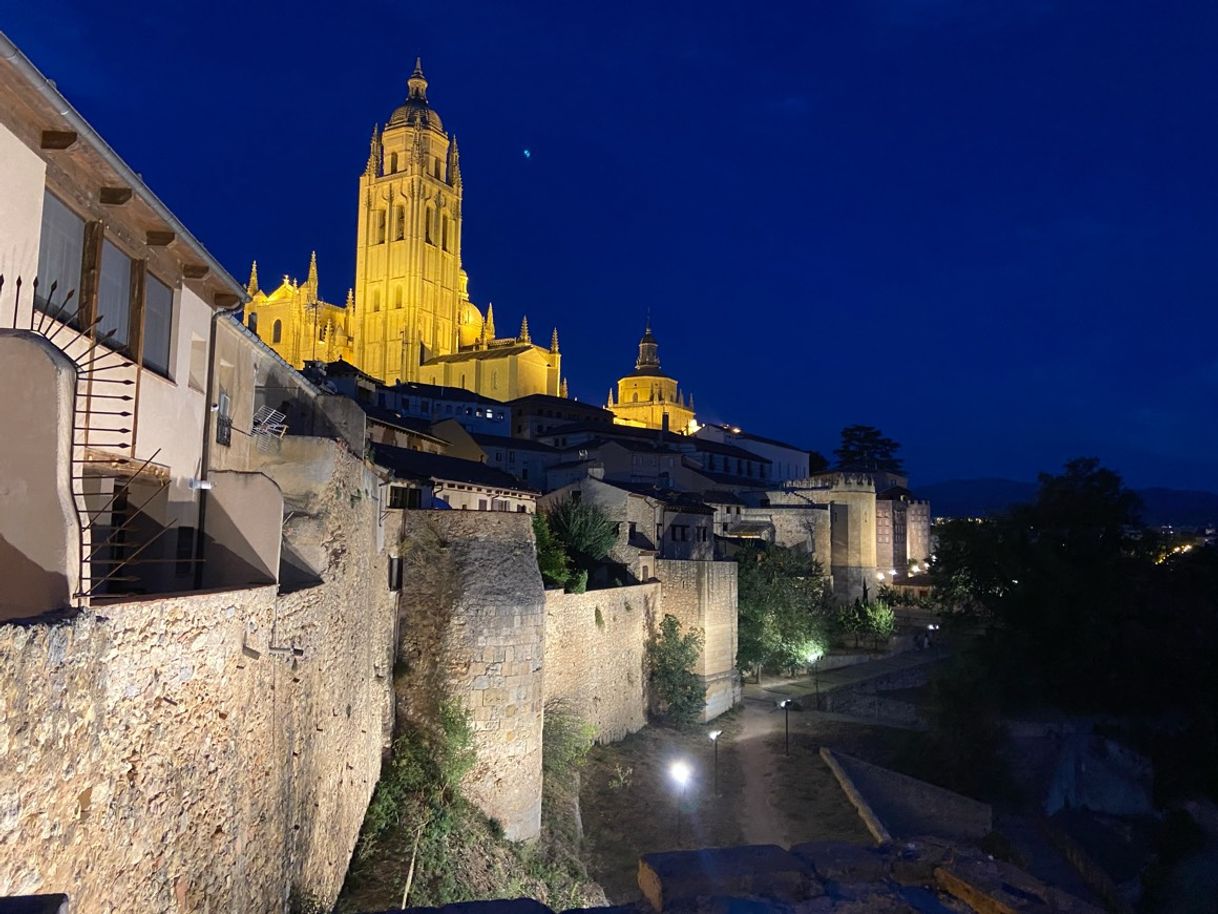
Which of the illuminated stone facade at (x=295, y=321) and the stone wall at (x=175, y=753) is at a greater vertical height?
the illuminated stone facade at (x=295, y=321)

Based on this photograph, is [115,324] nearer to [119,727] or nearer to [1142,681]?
[119,727]

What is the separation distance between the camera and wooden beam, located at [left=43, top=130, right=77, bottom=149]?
6.32 metres

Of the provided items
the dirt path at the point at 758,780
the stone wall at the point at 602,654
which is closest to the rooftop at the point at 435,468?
the stone wall at the point at 602,654

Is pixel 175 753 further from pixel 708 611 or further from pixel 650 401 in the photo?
pixel 650 401

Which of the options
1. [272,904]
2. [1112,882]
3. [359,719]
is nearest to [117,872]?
[272,904]

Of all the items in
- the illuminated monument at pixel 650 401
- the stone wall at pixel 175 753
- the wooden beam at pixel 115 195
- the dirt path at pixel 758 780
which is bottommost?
the dirt path at pixel 758 780

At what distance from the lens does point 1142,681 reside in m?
32.4

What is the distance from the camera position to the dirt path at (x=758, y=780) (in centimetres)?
2233

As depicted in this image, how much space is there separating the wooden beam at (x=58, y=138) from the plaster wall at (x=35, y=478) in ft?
7.62

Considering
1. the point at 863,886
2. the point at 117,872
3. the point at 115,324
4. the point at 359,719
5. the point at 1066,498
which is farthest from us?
the point at 1066,498

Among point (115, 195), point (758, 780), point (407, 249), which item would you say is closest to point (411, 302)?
point (407, 249)

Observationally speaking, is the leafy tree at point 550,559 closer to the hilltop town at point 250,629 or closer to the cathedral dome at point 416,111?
the hilltop town at point 250,629

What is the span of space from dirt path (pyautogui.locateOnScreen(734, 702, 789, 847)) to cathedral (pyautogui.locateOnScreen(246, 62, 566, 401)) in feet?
191

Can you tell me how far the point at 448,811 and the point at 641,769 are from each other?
10.7 metres
